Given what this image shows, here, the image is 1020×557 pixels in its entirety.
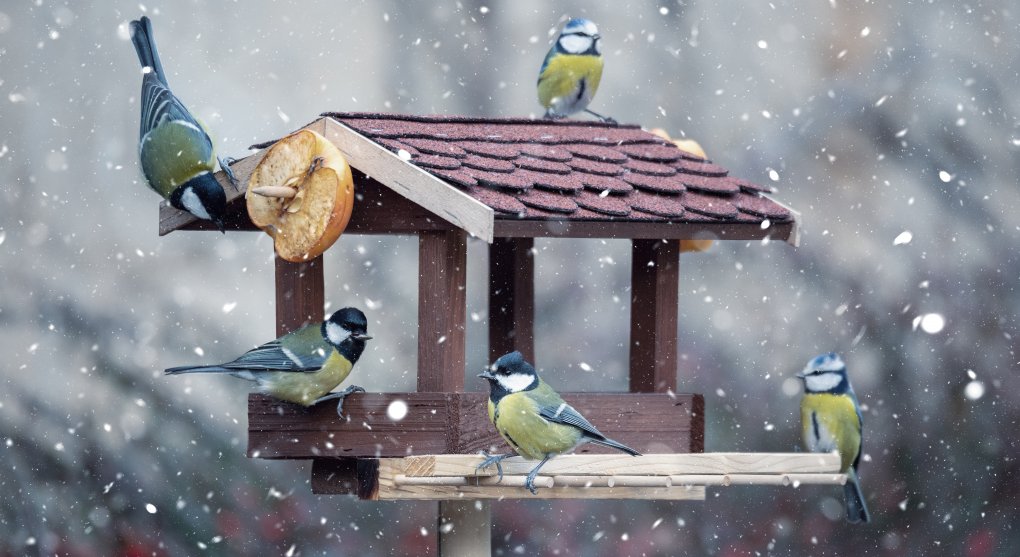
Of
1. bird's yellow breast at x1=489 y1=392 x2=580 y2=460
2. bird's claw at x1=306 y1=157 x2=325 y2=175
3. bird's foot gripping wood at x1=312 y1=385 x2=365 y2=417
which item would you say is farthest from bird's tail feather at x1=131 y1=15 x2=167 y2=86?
bird's yellow breast at x1=489 y1=392 x2=580 y2=460

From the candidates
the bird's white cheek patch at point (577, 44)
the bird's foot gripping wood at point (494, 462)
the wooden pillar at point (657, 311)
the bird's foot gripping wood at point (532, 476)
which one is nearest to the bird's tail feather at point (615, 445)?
the bird's foot gripping wood at point (532, 476)

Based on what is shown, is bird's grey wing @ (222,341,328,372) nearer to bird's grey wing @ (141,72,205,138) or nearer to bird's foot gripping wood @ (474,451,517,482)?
bird's foot gripping wood @ (474,451,517,482)

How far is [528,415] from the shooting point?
377 cm

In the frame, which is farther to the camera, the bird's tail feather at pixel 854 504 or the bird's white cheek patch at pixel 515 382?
the bird's tail feather at pixel 854 504

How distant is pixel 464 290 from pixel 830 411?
4.16 feet

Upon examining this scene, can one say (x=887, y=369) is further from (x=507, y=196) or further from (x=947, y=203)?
(x=507, y=196)

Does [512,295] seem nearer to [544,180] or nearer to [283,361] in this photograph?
[544,180]

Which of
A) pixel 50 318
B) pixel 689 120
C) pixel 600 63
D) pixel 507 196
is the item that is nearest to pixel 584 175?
pixel 507 196

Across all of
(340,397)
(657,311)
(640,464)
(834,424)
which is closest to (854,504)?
(834,424)

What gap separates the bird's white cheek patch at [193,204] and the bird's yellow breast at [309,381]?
1.72 ft

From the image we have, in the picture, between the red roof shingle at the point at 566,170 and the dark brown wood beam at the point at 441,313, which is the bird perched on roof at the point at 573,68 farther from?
the dark brown wood beam at the point at 441,313

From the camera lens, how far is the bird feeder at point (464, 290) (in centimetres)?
377

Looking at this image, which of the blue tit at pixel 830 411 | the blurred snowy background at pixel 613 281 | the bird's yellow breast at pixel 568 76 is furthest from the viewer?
the blurred snowy background at pixel 613 281

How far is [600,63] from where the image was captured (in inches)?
206
